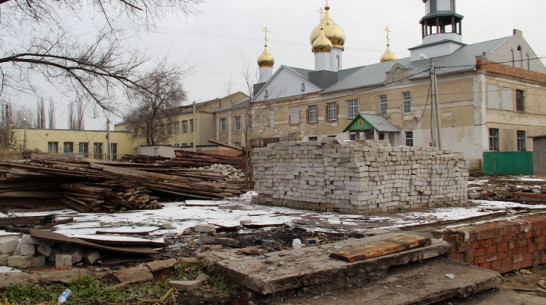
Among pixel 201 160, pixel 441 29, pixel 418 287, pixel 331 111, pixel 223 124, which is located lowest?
pixel 418 287

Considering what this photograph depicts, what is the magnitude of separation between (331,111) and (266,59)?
11.3 m

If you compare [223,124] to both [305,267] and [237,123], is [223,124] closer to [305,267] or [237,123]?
[237,123]

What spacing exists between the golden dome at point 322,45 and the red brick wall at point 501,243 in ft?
107

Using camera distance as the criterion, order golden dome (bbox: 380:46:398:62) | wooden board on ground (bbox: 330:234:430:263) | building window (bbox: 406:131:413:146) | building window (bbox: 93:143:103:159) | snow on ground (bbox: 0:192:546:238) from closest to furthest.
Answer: wooden board on ground (bbox: 330:234:430:263)
snow on ground (bbox: 0:192:546:238)
building window (bbox: 406:131:413:146)
golden dome (bbox: 380:46:398:62)
building window (bbox: 93:143:103:159)

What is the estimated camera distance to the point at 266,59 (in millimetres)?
44938

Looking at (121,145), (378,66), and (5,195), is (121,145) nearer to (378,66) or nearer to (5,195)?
(378,66)

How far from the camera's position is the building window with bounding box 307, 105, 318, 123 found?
A: 3825 centimetres

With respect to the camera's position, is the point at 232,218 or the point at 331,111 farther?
the point at 331,111

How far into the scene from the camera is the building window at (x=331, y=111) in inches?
1441

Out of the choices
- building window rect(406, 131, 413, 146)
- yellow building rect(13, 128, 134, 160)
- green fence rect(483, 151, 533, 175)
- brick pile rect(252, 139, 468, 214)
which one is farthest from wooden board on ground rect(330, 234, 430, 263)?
yellow building rect(13, 128, 134, 160)

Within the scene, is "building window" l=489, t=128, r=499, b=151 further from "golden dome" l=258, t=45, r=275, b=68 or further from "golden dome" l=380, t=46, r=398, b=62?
"golden dome" l=258, t=45, r=275, b=68

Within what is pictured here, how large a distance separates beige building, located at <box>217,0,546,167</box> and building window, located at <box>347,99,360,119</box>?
3.3 inches

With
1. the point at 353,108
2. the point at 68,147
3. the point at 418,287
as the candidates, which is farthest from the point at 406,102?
the point at 68,147

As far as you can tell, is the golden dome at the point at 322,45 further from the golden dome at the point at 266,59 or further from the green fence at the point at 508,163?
the green fence at the point at 508,163
